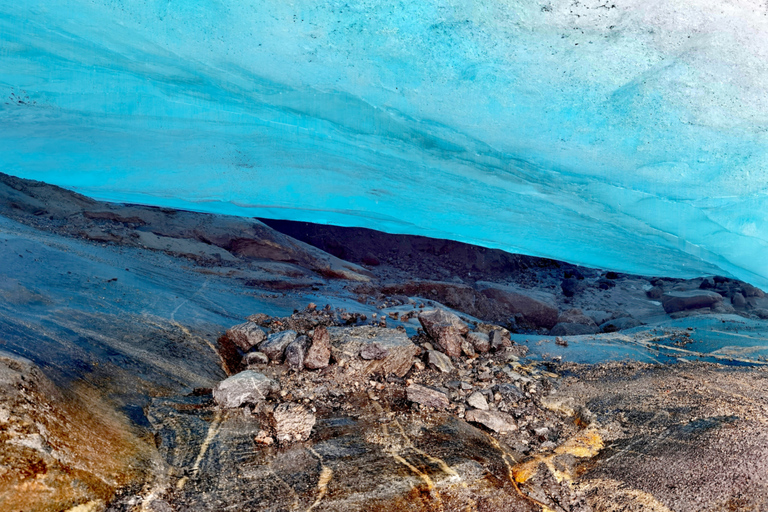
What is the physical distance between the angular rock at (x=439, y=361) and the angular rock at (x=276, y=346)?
87 centimetres

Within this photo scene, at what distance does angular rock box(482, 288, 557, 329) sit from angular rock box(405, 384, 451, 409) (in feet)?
12.4

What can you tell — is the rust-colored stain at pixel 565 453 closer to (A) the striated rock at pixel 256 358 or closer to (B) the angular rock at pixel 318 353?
(B) the angular rock at pixel 318 353

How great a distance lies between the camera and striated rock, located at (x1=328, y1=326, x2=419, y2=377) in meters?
2.77

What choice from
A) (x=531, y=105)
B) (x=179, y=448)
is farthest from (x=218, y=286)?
(x=531, y=105)

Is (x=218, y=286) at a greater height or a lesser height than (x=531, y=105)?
lesser

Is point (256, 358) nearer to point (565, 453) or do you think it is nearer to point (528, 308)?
point (565, 453)

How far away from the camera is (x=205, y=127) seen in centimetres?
360

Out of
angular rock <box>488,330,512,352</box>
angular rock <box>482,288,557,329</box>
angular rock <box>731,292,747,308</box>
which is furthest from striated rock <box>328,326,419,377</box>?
angular rock <box>731,292,747,308</box>

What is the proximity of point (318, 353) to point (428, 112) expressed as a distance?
Result: 1.72 m

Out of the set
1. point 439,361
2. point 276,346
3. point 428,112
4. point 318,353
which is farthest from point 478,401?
point 428,112

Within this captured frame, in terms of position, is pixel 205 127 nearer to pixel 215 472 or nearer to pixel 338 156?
pixel 338 156

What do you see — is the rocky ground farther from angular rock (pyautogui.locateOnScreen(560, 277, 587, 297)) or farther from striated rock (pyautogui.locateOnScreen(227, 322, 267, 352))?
angular rock (pyautogui.locateOnScreen(560, 277, 587, 297))

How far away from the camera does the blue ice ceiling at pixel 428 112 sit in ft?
8.32

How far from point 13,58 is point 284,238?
404 centimetres
